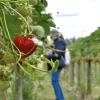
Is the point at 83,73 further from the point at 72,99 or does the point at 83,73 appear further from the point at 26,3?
the point at 26,3

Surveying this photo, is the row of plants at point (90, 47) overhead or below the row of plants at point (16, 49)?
overhead

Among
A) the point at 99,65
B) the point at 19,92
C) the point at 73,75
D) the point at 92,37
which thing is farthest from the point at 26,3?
the point at 92,37

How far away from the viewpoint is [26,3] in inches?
70.4

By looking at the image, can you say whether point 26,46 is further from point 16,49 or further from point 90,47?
point 90,47

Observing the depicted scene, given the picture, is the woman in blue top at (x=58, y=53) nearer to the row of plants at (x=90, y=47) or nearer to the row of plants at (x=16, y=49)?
the row of plants at (x=16, y=49)

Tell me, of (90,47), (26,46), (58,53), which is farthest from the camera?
(90,47)

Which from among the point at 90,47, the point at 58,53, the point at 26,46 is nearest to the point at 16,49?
the point at 26,46

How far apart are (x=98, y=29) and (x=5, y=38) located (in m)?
24.7

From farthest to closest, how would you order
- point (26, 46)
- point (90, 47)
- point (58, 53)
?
point (90, 47) → point (58, 53) → point (26, 46)

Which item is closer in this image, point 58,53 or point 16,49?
point 16,49

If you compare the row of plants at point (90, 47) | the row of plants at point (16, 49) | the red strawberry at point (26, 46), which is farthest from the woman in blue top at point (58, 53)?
the row of plants at point (90, 47)

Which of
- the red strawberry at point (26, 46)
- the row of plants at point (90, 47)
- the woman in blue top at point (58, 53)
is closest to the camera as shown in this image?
the red strawberry at point (26, 46)

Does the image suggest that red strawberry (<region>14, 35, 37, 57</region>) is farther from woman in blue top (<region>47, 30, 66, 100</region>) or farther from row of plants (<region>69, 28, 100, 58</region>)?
row of plants (<region>69, 28, 100, 58</region>)

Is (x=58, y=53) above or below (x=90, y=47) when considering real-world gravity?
below
